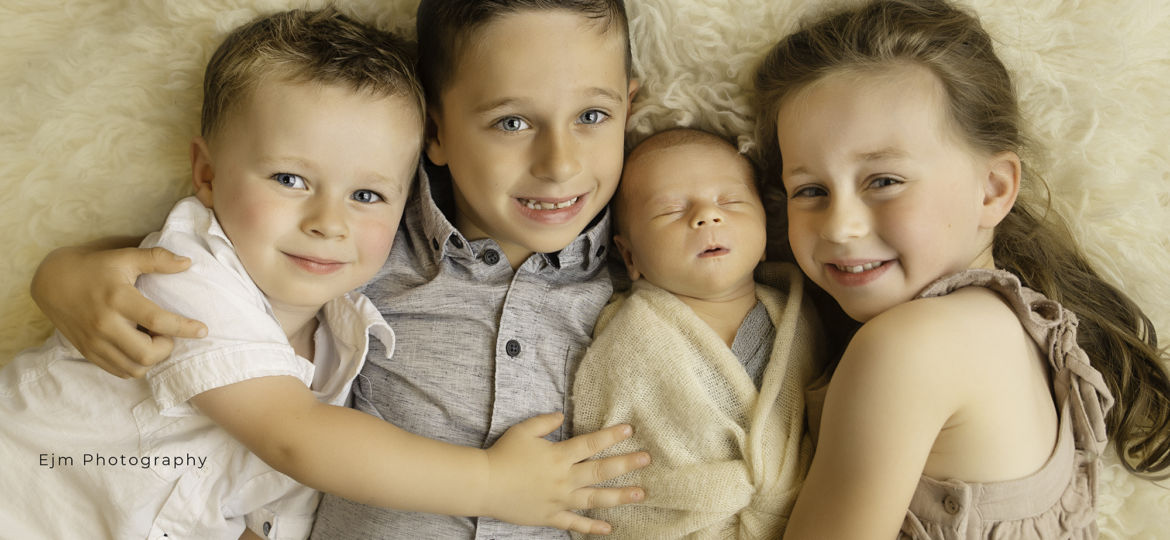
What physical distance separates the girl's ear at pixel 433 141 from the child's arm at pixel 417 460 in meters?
0.57

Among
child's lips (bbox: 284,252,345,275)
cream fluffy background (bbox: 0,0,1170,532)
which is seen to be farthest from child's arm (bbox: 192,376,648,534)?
cream fluffy background (bbox: 0,0,1170,532)

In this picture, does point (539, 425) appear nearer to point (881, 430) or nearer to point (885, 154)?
point (881, 430)

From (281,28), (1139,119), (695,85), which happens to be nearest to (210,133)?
(281,28)

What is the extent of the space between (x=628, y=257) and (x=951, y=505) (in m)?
0.82

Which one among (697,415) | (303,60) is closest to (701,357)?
(697,415)

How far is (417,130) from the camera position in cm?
179

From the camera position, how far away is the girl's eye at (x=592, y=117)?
177 cm

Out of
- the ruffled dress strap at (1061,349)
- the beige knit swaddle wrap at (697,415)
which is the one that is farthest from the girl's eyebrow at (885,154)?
the beige knit swaddle wrap at (697,415)

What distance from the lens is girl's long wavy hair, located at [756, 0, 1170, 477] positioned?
1.65 metres

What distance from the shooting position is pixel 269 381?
154 centimetres

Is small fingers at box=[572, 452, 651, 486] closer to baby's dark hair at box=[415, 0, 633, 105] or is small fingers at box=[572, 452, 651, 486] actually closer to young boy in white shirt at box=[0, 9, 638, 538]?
young boy in white shirt at box=[0, 9, 638, 538]

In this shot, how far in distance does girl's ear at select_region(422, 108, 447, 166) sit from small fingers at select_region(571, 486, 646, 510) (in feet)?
2.47

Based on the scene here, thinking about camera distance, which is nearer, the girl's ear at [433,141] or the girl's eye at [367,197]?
the girl's eye at [367,197]

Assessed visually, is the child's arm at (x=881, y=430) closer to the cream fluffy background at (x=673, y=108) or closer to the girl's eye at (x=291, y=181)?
the cream fluffy background at (x=673, y=108)
